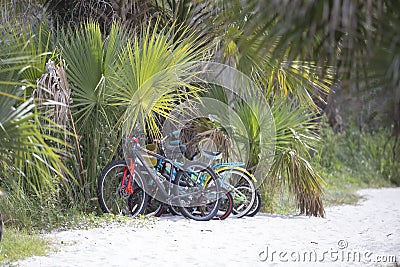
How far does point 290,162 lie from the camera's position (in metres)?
8.52

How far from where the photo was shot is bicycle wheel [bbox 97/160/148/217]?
25.8 feet

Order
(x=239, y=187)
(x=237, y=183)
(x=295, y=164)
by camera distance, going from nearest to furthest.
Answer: (x=295, y=164)
(x=239, y=187)
(x=237, y=183)

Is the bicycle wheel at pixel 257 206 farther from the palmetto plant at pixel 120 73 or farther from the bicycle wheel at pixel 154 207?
the palmetto plant at pixel 120 73

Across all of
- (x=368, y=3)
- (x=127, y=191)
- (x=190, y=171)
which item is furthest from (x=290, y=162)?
(x=368, y=3)

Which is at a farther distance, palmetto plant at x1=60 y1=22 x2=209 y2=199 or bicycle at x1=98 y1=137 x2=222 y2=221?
bicycle at x1=98 y1=137 x2=222 y2=221

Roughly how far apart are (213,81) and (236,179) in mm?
1260

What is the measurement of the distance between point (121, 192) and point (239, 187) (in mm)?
1536

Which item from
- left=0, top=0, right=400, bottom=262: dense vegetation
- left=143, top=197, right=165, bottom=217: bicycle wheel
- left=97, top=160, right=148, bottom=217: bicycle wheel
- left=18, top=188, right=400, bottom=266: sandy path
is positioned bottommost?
left=18, top=188, right=400, bottom=266: sandy path

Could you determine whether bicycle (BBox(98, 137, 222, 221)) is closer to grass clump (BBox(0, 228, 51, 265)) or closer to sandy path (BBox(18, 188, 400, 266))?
sandy path (BBox(18, 188, 400, 266))

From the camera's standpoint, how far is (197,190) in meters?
8.14

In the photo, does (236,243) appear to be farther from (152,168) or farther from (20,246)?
(20,246)

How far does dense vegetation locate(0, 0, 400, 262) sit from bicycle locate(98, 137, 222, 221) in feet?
0.75

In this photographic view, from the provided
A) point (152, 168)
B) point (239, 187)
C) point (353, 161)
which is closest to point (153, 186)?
point (152, 168)

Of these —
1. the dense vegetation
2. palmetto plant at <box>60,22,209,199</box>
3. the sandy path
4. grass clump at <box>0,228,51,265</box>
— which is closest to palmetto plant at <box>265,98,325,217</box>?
the dense vegetation
